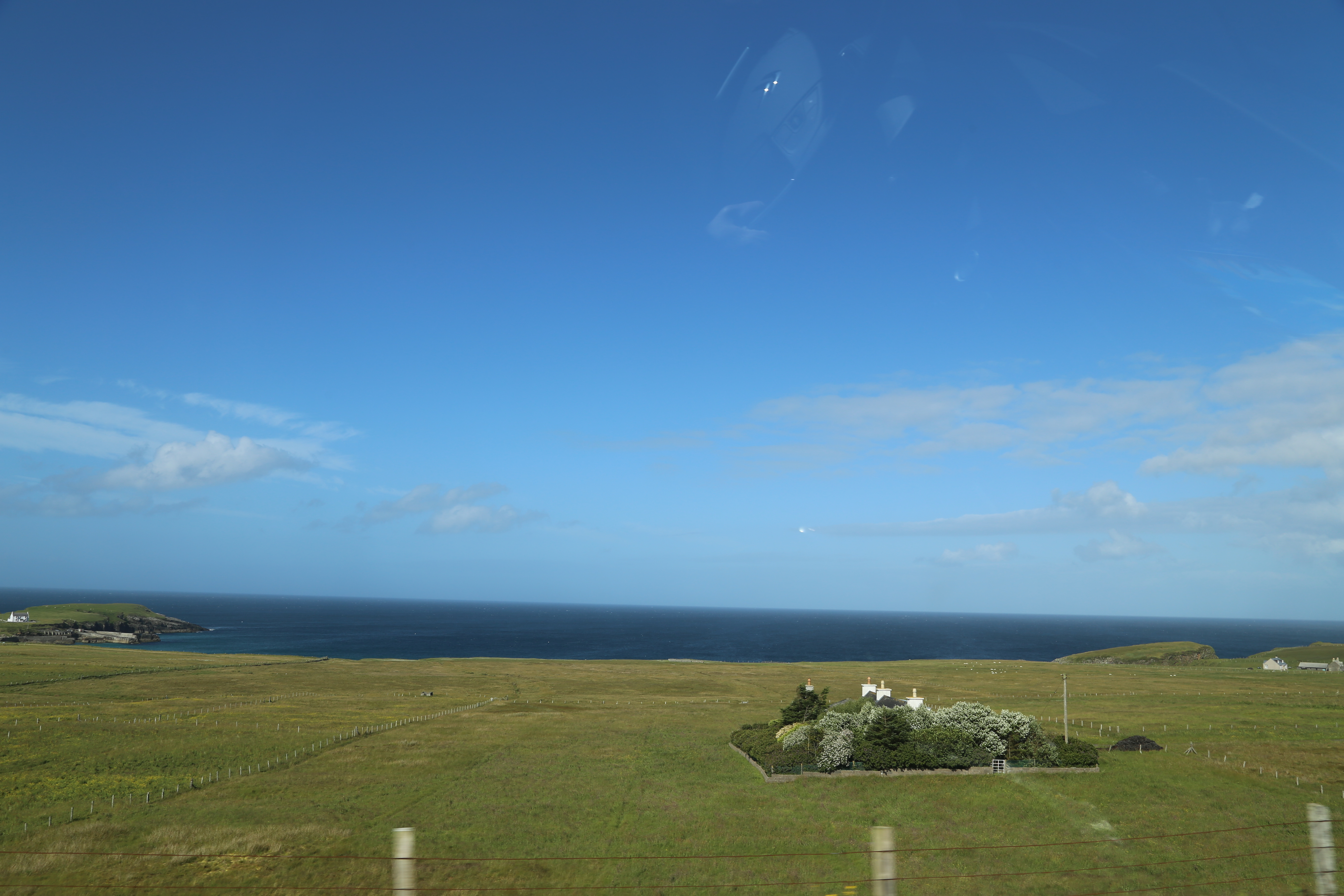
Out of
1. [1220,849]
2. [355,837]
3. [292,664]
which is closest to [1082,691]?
[1220,849]

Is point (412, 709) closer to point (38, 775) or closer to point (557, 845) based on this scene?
point (38, 775)

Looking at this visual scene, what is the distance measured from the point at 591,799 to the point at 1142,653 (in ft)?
580

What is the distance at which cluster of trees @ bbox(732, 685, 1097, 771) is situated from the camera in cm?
4294

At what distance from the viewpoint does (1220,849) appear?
98.9 ft

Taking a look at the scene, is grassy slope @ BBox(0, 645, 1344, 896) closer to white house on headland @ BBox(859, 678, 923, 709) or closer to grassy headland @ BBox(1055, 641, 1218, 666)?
white house on headland @ BBox(859, 678, 923, 709)

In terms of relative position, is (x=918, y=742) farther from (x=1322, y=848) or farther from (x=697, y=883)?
(x=1322, y=848)

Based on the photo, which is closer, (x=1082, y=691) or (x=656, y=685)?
(x=1082, y=691)

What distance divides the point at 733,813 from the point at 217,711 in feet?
193

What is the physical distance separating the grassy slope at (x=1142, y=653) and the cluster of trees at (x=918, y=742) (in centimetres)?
13352

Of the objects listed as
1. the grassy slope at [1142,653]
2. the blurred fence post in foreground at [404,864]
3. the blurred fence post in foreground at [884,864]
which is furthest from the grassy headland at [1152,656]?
the blurred fence post in foreground at [404,864]

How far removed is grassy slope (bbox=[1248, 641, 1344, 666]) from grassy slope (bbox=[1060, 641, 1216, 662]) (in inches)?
429

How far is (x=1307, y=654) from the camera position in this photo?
157 meters

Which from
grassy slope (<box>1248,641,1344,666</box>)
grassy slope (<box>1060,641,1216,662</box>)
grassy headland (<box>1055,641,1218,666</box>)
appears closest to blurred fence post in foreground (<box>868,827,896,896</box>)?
grassy headland (<box>1055,641,1218,666</box>)

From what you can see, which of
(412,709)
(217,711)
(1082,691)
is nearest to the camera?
(217,711)
